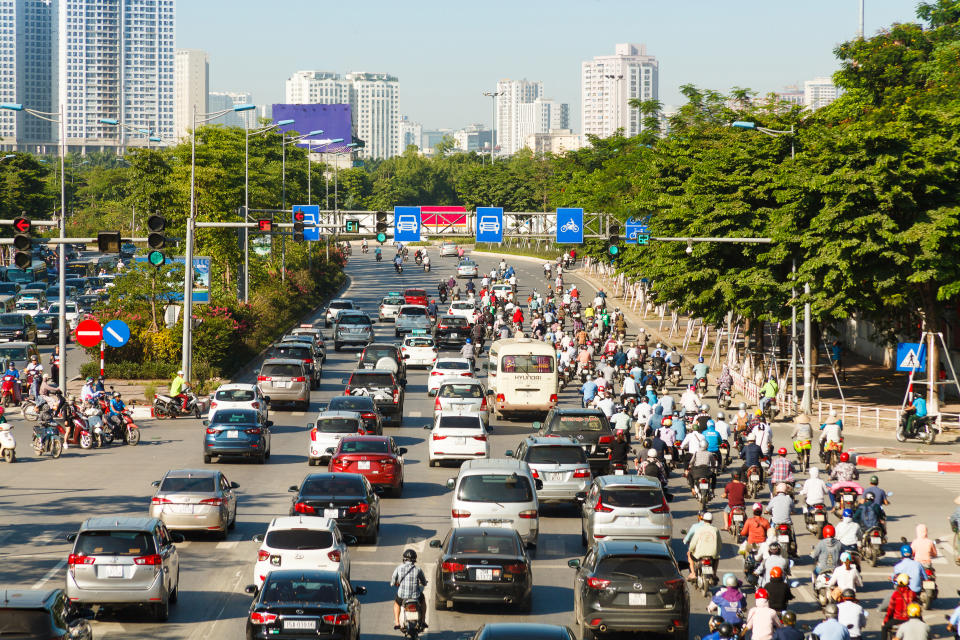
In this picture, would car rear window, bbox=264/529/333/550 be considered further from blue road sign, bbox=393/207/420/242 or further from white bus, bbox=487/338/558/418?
blue road sign, bbox=393/207/420/242

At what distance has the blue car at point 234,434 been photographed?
1221 inches

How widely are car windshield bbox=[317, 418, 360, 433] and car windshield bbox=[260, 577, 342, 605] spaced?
14691 mm

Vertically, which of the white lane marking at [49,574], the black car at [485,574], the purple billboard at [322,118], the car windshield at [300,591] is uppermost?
the purple billboard at [322,118]

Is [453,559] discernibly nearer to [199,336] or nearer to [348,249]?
[199,336]

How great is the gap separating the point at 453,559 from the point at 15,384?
29757 mm

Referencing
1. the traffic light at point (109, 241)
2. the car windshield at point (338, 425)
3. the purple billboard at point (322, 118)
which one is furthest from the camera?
the purple billboard at point (322, 118)

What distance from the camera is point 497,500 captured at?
2195cm

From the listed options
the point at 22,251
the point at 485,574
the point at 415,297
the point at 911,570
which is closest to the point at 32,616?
the point at 485,574

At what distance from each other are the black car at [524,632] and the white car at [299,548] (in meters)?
5.30

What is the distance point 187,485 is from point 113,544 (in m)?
5.18

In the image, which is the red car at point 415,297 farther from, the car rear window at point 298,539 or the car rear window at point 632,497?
the car rear window at point 298,539

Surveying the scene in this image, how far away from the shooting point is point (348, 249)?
133000 millimetres

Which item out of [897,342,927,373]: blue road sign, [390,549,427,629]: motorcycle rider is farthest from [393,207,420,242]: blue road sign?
[390,549,427,629]: motorcycle rider

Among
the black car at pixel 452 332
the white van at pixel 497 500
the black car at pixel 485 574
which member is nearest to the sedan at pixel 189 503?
the white van at pixel 497 500
